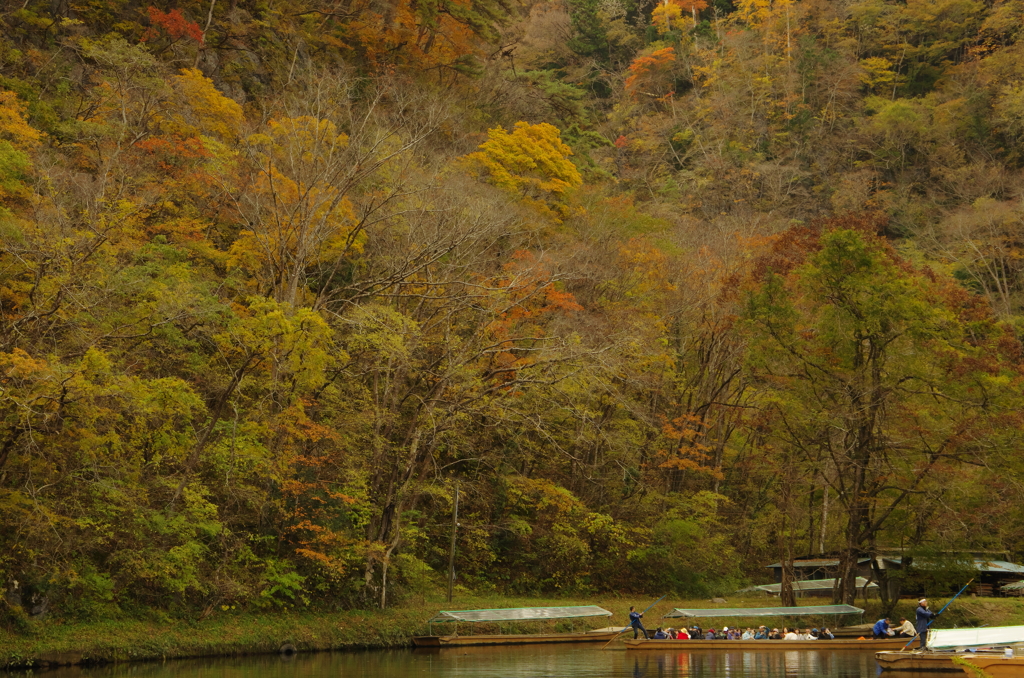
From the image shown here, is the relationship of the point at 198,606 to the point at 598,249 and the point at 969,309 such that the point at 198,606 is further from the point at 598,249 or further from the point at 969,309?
the point at 969,309

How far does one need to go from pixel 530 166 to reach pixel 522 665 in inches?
1014

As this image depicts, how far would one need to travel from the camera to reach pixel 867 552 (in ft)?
97.3

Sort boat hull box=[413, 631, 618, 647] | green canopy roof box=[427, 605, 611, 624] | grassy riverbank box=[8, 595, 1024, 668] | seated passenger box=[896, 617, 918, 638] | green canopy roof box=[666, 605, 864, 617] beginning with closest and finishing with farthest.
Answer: grassy riverbank box=[8, 595, 1024, 668] < seated passenger box=[896, 617, 918, 638] < boat hull box=[413, 631, 618, 647] < green canopy roof box=[427, 605, 611, 624] < green canopy roof box=[666, 605, 864, 617]

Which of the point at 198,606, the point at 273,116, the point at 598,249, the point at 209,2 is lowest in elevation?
the point at 198,606

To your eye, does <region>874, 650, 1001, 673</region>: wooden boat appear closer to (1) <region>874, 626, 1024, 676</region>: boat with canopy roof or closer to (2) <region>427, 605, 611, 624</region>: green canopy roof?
(1) <region>874, 626, 1024, 676</region>: boat with canopy roof

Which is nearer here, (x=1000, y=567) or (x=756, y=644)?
(x=756, y=644)

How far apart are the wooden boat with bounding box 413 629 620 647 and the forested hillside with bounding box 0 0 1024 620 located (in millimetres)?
3224

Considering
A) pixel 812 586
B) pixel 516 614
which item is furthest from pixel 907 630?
pixel 812 586

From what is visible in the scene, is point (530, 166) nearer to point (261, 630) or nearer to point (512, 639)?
point (512, 639)

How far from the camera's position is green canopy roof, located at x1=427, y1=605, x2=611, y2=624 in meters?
26.6

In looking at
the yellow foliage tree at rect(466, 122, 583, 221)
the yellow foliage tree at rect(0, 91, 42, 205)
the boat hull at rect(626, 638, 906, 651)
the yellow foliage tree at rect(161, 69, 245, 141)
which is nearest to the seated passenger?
the boat hull at rect(626, 638, 906, 651)

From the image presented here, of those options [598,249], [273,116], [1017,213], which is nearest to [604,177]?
[598,249]

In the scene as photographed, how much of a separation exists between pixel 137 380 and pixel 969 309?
2511 centimetres

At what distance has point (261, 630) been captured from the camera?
2417cm
